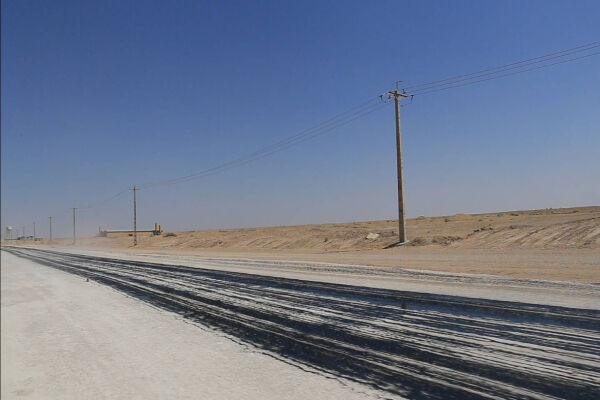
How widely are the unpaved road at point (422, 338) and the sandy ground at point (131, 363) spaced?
51 centimetres

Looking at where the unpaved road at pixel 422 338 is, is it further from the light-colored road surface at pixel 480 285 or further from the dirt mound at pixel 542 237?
the dirt mound at pixel 542 237

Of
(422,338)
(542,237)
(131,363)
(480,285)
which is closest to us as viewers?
(131,363)

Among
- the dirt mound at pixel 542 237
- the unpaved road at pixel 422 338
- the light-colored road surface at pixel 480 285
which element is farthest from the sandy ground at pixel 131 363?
the dirt mound at pixel 542 237

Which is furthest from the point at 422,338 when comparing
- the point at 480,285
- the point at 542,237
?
the point at 542,237

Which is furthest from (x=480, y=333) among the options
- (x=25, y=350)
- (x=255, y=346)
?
(x=25, y=350)

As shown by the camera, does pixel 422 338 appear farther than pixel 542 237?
No

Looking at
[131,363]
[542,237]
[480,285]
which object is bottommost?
[480,285]

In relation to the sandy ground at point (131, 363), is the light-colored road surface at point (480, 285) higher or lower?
lower

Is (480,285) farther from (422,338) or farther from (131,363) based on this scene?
(131,363)

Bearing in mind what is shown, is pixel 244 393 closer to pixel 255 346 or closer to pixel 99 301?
pixel 255 346

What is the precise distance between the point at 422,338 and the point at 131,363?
3904 millimetres

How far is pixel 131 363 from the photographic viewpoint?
5.23 meters

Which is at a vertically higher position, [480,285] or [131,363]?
[131,363]

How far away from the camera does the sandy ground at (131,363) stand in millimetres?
3960
